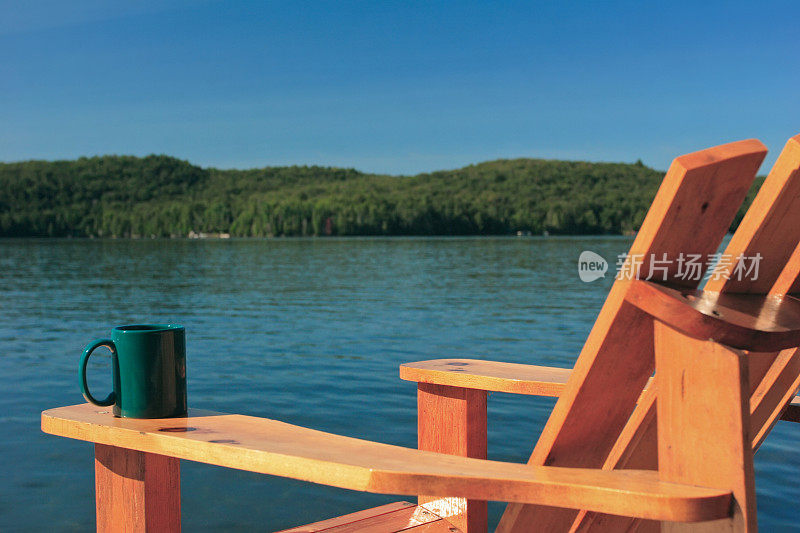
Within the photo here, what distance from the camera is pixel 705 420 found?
49.7 inches

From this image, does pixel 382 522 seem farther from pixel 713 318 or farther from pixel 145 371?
pixel 713 318

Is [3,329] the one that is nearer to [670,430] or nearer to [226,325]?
[226,325]

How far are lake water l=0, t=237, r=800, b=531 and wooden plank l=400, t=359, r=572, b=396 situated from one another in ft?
9.45

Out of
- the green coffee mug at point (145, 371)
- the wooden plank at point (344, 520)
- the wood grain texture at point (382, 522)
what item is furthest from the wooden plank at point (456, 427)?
the green coffee mug at point (145, 371)

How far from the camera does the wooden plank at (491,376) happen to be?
217cm

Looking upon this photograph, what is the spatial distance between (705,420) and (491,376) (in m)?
1.09

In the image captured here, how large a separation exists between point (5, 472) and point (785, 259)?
241 inches

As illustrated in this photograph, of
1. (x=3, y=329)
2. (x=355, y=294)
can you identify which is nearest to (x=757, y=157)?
(x=3, y=329)

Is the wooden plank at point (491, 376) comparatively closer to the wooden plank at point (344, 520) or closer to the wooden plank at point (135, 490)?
the wooden plank at point (344, 520)

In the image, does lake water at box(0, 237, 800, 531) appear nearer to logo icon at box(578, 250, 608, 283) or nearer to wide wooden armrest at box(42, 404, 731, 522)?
wide wooden armrest at box(42, 404, 731, 522)

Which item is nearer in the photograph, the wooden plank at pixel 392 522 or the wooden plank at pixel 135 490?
the wooden plank at pixel 135 490

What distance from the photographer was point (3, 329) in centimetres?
1611

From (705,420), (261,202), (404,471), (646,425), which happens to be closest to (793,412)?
(646,425)

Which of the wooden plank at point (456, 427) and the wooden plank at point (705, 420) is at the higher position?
the wooden plank at point (705, 420)
